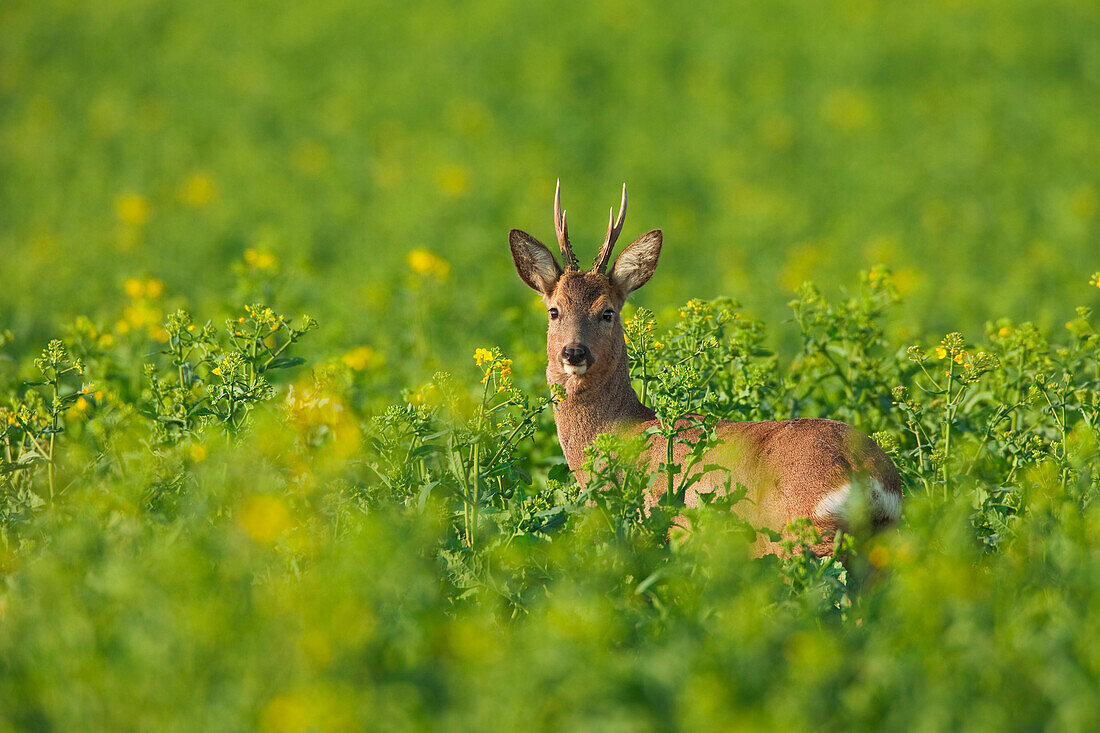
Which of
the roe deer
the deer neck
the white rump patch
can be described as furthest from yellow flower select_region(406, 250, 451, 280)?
the white rump patch

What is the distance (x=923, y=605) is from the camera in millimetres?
2957

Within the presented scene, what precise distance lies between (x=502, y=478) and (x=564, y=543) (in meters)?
0.94

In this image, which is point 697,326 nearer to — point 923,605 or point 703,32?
point 923,605

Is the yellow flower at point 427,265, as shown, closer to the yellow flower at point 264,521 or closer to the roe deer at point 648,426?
the roe deer at point 648,426

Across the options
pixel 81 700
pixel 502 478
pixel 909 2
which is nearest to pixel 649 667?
pixel 81 700

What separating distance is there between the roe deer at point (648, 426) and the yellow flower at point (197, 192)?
26.8 ft

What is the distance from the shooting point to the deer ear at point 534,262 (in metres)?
5.51

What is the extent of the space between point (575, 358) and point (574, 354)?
0.02 metres

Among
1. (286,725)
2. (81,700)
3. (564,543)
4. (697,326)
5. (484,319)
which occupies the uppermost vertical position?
(484,319)

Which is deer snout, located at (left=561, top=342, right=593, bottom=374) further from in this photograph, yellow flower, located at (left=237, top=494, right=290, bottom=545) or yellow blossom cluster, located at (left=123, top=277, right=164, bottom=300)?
yellow blossom cluster, located at (left=123, top=277, right=164, bottom=300)

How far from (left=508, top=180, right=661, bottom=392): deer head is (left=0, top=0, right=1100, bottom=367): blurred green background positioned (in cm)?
198

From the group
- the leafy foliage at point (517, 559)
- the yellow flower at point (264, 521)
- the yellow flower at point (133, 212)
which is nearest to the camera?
the leafy foliage at point (517, 559)

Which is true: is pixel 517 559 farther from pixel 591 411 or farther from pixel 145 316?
pixel 145 316

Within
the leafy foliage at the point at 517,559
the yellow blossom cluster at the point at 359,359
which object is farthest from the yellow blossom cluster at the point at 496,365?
the yellow blossom cluster at the point at 359,359
